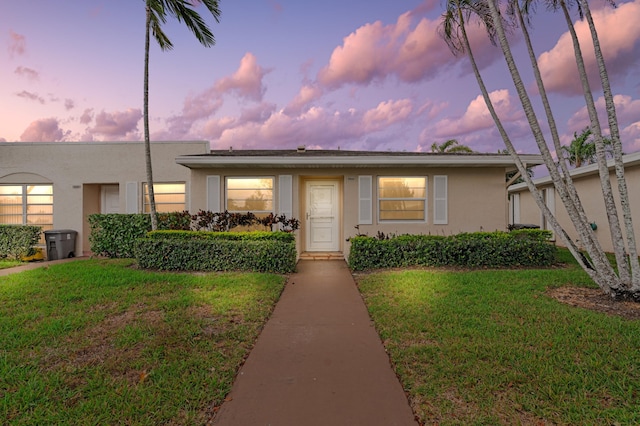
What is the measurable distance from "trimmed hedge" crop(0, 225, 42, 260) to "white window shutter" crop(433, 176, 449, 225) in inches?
459

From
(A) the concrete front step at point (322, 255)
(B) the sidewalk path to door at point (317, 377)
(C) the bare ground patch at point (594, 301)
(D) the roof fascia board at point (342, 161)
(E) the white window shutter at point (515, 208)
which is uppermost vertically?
(D) the roof fascia board at point (342, 161)

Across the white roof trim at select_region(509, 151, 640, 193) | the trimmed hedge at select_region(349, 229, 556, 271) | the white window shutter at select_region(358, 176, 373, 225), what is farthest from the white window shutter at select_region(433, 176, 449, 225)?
the white roof trim at select_region(509, 151, 640, 193)

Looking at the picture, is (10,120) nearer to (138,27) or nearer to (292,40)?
(138,27)

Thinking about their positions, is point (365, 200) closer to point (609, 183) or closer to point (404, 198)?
point (404, 198)

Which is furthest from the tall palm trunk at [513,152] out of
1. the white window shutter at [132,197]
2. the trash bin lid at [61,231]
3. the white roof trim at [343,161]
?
the trash bin lid at [61,231]

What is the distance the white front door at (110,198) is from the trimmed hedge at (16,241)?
2.02 metres

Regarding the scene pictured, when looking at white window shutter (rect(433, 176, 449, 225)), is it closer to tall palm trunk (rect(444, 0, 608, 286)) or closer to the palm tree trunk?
tall palm trunk (rect(444, 0, 608, 286))

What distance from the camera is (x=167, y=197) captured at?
1016 cm

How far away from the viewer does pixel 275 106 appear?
41.1 ft

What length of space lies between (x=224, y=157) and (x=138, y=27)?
4023 millimetres

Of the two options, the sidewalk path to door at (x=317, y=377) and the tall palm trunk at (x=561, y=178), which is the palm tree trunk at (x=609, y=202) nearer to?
the tall palm trunk at (x=561, y=178)

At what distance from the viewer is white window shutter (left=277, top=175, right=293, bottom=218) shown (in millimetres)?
8414

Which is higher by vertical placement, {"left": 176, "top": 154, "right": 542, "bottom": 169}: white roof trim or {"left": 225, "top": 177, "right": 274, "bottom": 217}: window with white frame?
{"left": 176, "top": 154, "right": 542, "bottom": 169}: white roof trim

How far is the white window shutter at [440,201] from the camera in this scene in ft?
27.6
